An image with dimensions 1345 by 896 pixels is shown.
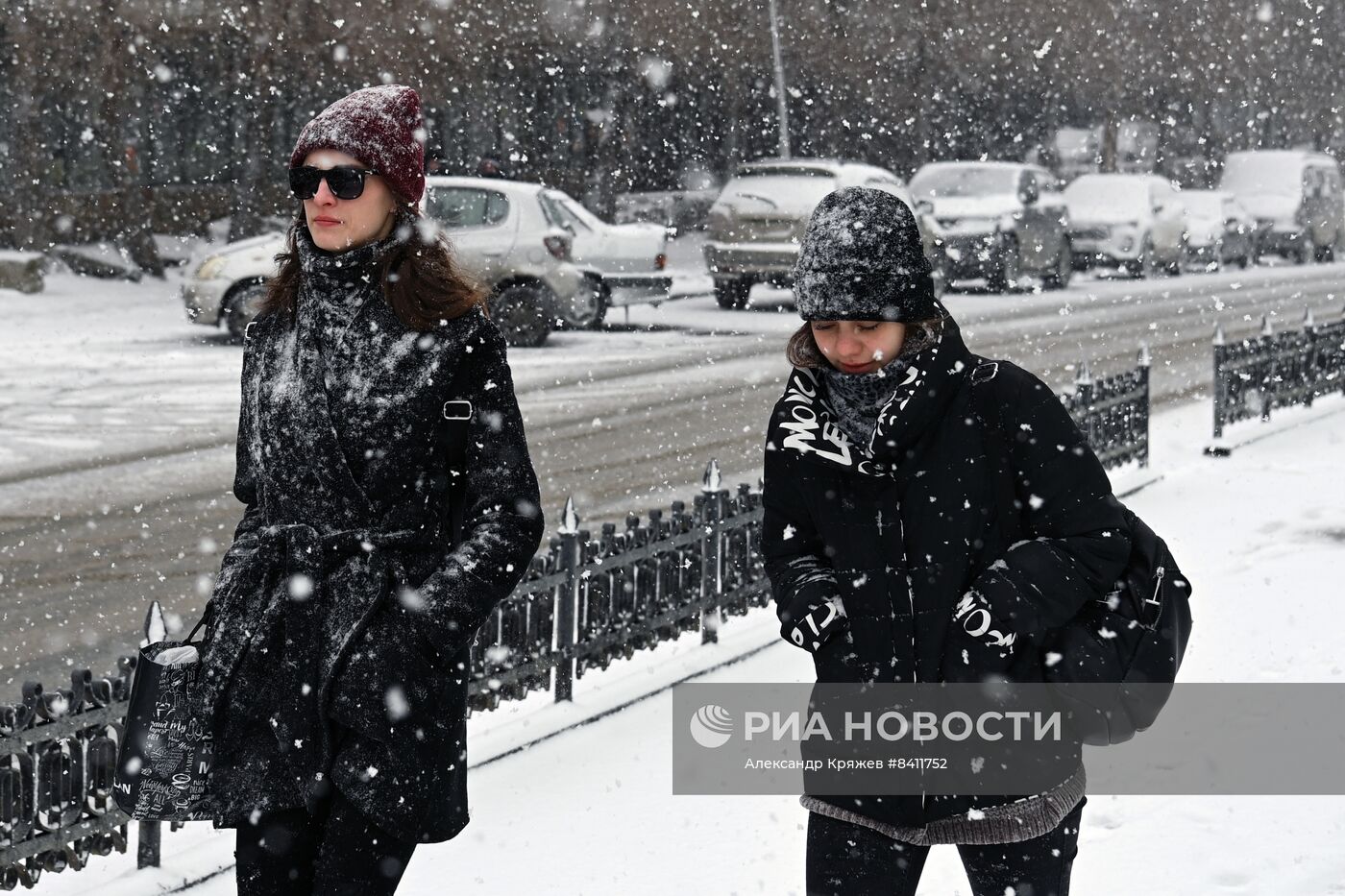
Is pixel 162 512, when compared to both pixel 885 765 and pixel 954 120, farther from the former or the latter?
pixel 954 120

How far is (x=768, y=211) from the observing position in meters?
21.5

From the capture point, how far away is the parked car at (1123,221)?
28875 mm

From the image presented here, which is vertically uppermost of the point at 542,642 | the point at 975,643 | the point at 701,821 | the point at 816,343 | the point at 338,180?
the point at 338,180

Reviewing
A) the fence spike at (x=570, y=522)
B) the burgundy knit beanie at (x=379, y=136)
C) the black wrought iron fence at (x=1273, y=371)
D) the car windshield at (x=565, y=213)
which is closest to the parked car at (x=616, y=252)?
the car windshield at (x=565, y=213)

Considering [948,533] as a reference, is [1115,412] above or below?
below

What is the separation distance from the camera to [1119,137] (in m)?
50.8

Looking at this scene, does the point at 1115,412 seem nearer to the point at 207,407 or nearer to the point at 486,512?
the point at 207,407

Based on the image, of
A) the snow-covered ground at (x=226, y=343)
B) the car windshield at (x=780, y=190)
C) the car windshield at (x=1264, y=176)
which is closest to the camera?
the snow-covered ground at (x=226, y=343)

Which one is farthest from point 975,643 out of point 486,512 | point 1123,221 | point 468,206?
point 1123,221

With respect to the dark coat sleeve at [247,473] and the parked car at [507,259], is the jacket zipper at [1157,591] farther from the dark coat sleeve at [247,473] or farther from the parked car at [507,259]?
the parked car at [507,259]

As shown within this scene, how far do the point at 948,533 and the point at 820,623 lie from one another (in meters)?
0.25

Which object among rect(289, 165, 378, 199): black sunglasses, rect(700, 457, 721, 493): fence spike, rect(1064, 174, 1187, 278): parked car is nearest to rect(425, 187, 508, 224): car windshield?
rect(700, 457, 721, 493): fence spike

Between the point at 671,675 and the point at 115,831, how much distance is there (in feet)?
7.72

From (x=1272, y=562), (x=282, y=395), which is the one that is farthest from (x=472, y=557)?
(x=1272, y=562)
